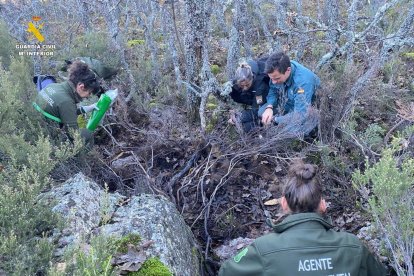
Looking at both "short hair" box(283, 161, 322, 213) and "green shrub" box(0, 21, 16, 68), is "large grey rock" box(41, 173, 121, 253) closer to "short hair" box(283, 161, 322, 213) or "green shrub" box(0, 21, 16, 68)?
"short hair" box(283, 161, 322, 213)

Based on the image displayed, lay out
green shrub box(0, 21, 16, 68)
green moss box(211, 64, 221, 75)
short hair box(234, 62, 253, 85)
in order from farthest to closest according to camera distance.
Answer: green moss box(211, 64, 221, 75) → green shrub box(0, 21, 16, 68) → short hair box(234, 62, 253, 85)

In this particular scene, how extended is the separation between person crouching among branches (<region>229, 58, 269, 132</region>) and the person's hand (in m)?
0.22

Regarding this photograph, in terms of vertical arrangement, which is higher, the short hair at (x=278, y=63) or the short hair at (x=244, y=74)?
the short hair at (x=278, y=63)

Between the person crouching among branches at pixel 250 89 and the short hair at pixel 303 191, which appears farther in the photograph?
the person crouching among branches at pixel 250 89

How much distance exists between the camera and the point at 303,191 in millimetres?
2746

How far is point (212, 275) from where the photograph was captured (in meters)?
3.71

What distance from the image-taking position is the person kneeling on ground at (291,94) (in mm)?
4836

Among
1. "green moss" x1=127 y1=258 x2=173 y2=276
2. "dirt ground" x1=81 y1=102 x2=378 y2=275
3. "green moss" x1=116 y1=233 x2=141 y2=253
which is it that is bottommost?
"dirt ground" x1=81 y1=102 x2=378 y2=275

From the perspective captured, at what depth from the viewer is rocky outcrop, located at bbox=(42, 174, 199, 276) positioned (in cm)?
292

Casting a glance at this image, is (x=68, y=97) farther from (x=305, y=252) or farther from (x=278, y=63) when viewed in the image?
(x=305, y=252)

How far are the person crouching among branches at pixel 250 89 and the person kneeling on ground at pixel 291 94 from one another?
0.56 ft

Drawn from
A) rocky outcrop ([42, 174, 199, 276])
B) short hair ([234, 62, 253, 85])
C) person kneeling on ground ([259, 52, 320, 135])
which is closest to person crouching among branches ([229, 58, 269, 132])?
short hair ([234, 62, 253, 85])

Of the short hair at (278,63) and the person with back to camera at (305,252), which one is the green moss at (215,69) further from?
the person with back to camera at (305,252)

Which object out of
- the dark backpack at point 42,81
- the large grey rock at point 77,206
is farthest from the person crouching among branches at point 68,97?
the large grey rock at point 77,206
